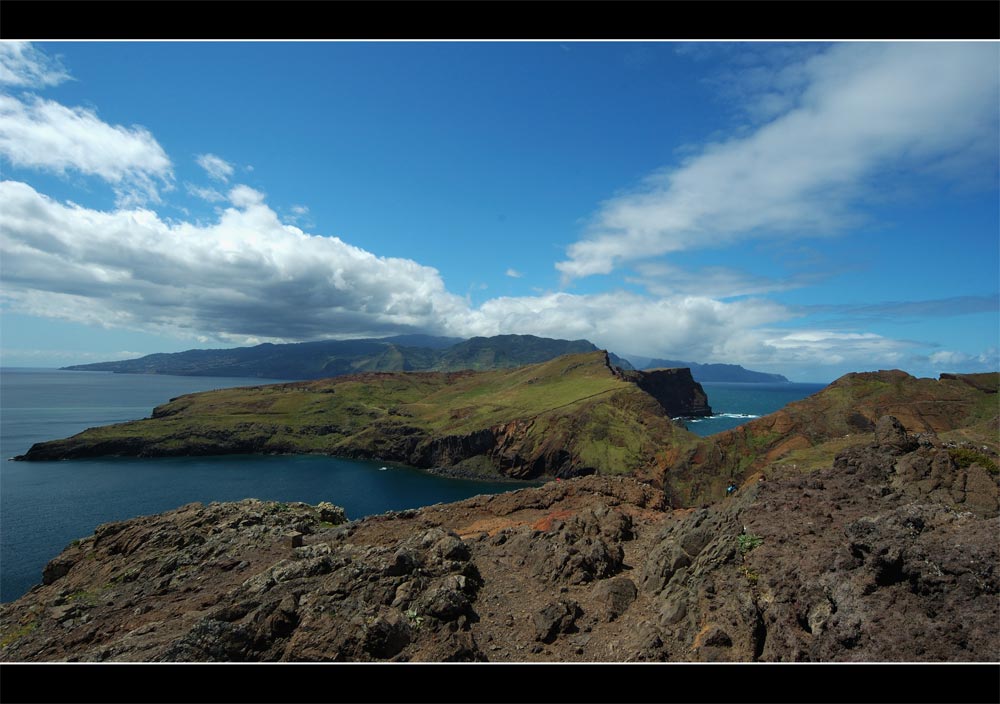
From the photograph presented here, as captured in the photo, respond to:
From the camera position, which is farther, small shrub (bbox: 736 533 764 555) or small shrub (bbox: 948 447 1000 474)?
small shrub (bbox: 948 447 1000 474)

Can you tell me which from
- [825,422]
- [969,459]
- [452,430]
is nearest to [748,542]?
[969,459]

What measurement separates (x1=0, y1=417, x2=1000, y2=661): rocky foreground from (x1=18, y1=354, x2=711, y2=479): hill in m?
81.9

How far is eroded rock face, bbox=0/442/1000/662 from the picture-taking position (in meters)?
9.45

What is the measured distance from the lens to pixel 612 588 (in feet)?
47.9

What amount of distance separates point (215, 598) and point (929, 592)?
70.1ft

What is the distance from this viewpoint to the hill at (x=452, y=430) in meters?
119

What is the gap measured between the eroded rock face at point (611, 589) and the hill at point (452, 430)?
81935 mm

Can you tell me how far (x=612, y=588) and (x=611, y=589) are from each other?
0.18 ft

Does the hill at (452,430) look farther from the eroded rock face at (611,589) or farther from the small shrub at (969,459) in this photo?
the eroded rock face at (611,589)

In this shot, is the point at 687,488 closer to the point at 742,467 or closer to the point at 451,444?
the point at 742,467

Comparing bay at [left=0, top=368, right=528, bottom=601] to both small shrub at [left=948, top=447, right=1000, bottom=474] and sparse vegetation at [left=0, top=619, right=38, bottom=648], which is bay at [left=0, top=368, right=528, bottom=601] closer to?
sparse vegetation at [left=0, top=619, right=38, bottom=648]

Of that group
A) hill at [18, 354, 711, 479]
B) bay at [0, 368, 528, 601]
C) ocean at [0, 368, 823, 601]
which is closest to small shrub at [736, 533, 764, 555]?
ocean at [0, 368, 823, 601]

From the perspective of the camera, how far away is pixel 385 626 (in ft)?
39.3

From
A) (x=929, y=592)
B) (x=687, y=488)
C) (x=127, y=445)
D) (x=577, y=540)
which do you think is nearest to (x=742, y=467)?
(x=687, y=488)
